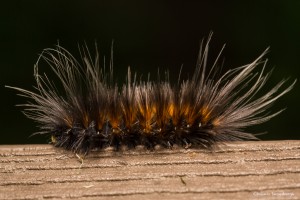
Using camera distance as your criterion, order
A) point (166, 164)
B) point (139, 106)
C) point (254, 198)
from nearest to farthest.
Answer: point (254, 198) → point (166, 164) → point (139, 106)

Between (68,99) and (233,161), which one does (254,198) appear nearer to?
(233,161)

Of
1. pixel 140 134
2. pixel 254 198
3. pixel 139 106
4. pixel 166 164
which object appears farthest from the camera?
pixel 139 106

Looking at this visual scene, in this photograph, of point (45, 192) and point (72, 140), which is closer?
point (45, 192)

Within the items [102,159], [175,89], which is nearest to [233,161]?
[102,159]

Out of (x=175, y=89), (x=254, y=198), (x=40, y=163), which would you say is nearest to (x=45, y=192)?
(x=40, y=163)

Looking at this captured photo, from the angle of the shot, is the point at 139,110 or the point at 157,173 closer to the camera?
the point at 157,173

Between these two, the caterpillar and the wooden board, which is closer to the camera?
the wooden board

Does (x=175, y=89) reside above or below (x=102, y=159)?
above

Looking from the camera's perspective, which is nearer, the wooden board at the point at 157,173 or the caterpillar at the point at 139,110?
the wooden board at the point at 157,173
